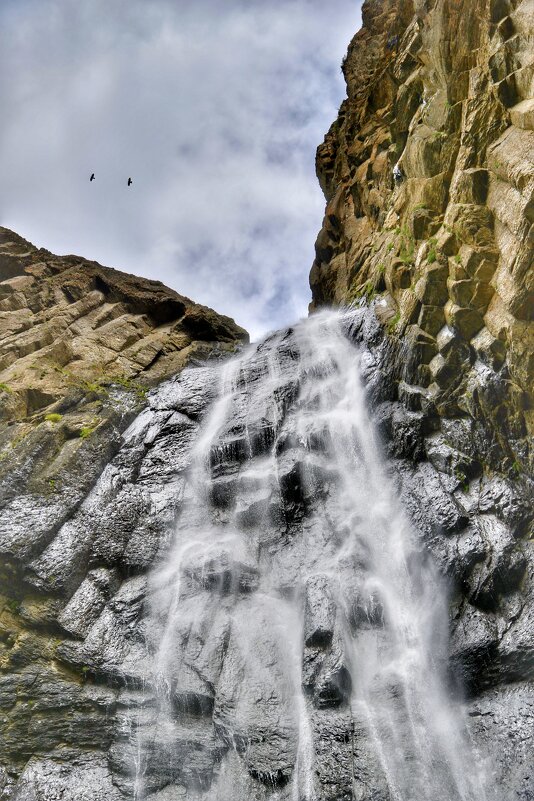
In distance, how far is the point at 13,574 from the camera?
11.5m

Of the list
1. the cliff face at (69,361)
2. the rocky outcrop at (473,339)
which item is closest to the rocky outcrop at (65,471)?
the cliff face at (69,361)

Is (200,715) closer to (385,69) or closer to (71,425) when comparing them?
(71,425)

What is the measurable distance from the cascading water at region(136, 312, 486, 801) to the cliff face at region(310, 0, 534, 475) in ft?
9.00

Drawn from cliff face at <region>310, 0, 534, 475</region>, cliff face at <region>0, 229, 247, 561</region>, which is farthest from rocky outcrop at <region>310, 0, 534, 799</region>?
cliff face at <region>0, 229, 247, 561</region>

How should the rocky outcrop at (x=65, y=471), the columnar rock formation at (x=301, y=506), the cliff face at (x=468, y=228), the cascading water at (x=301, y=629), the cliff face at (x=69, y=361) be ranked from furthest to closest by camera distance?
the cliff face at (x=69, y=361), the cliff face at (x=468, y=228), the rocky outcrop at (x=65, y=471), the columnar rock formation at (x=301, y=506), the cascading water at (x=301, y=629)

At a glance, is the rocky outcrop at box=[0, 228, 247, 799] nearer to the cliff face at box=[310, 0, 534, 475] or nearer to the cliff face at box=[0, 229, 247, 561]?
the cliff face at box=[0, 229, 247, 561]

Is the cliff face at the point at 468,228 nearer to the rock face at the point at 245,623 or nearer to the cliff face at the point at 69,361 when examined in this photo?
the rock face at the point at 245,623

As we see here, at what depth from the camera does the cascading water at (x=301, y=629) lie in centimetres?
812

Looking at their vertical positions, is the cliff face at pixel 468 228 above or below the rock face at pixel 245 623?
above

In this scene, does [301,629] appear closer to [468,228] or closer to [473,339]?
[473,339]

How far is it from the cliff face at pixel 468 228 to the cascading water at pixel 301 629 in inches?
108

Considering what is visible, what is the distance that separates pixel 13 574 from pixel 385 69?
27.1 metres

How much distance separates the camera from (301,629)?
10.1 meters

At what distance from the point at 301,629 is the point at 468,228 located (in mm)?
10412
